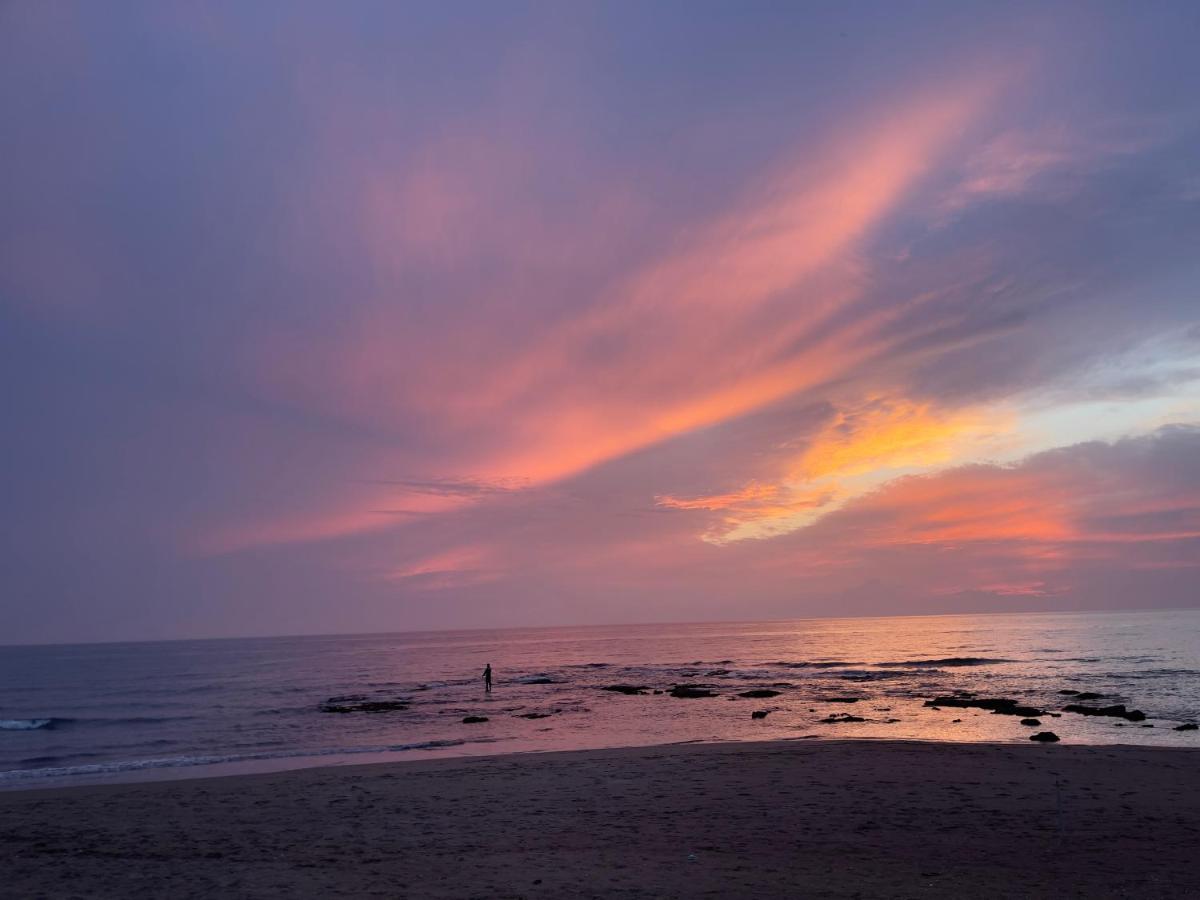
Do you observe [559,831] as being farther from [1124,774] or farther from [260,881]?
[1124,774]

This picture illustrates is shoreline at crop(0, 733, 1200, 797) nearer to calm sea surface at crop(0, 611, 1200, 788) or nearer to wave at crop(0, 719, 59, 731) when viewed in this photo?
calm sea surface at crop(0, 611, 1200, 788)

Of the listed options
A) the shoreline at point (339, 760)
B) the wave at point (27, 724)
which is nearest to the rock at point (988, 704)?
the shoreline at point (339, 760)

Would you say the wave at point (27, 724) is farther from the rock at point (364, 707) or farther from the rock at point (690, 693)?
the rock at point (690, 693)

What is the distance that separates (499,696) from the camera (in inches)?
2110

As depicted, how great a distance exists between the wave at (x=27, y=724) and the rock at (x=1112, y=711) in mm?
54696

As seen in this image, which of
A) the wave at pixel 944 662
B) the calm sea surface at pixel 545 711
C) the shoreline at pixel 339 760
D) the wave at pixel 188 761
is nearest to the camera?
the shoreline at pixel 339 760

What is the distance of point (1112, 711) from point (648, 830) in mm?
29360

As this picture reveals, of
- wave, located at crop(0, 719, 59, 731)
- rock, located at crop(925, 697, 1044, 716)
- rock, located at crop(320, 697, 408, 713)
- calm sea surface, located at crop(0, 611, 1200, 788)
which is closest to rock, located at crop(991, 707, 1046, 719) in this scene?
rock, located at crop(925, 697, 1044, 716)

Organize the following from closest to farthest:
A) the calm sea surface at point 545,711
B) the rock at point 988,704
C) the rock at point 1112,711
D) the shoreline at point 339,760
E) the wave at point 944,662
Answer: the shoreline at point 339,760 → the calm sea surface at point 545,711 → the rock at point 1112,711 → the rock at point 988,704 → the wave at point 944,662

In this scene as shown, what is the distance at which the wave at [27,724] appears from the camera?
45250 mm

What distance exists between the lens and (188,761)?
2991 cm

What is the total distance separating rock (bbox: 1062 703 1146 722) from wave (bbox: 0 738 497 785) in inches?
1036

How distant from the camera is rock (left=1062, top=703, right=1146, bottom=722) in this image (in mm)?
32688

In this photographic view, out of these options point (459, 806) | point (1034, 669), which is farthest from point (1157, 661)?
point (459, 806)
